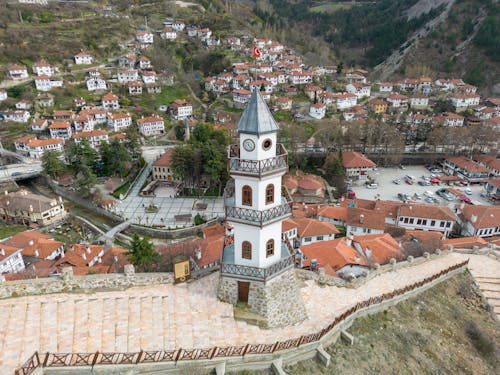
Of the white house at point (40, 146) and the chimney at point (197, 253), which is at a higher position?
the white house at point (40, 146)

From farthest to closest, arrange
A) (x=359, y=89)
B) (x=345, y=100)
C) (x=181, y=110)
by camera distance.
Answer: (x=359, y=89)
(x=345, y=100)
(x=181, y=110)

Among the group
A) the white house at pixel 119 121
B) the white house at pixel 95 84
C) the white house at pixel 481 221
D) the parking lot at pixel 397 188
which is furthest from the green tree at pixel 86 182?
the white house at pixel 481 221

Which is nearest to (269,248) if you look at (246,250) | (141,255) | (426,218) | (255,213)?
(246,250)

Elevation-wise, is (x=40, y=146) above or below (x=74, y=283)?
below

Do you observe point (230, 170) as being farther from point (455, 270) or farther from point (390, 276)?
point (455, 270)

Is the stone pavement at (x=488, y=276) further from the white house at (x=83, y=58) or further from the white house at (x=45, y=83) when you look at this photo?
the white house at (x=83, y=58)

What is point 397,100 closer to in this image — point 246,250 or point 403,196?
point 403,196

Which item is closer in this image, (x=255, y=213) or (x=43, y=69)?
(x=255, y=213)
